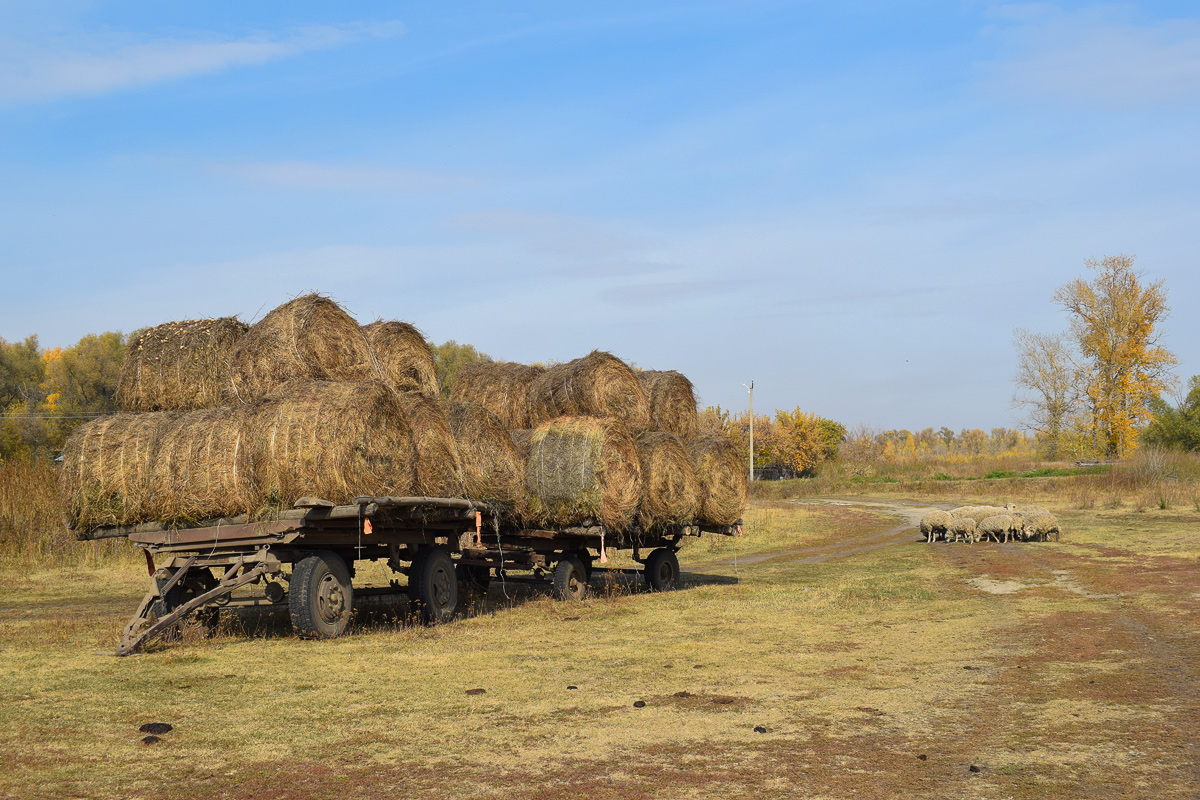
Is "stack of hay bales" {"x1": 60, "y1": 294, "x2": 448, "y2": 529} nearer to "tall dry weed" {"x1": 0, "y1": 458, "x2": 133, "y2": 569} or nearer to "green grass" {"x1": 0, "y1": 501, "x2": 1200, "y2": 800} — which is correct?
"green grass" {"x1": 0, "y1": 501, "x2": 1200, "y2": 800}

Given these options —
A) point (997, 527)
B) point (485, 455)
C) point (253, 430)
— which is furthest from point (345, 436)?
point (997, 527)

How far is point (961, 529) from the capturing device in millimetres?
28094

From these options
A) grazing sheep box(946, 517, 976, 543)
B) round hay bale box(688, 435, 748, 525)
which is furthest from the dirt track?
grazing sheep box(946, 517, 976, 543)

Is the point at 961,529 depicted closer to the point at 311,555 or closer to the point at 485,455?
the point at 485,455

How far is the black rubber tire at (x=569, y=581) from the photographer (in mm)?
15770

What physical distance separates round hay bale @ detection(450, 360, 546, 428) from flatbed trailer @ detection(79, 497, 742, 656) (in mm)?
3107

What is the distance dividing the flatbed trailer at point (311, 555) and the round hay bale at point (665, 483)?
2643 mm

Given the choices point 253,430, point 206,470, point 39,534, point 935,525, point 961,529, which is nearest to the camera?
point 253,430

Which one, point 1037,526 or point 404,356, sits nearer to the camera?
point 404,356

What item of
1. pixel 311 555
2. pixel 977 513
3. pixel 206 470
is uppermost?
pixel 206 470

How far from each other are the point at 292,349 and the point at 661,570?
27.8 ft

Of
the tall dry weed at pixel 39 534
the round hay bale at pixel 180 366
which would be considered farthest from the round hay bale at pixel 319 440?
the tall dry weed at pixel 39 534

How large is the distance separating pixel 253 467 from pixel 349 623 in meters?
2.55

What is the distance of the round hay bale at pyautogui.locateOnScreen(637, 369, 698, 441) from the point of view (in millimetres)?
17906
